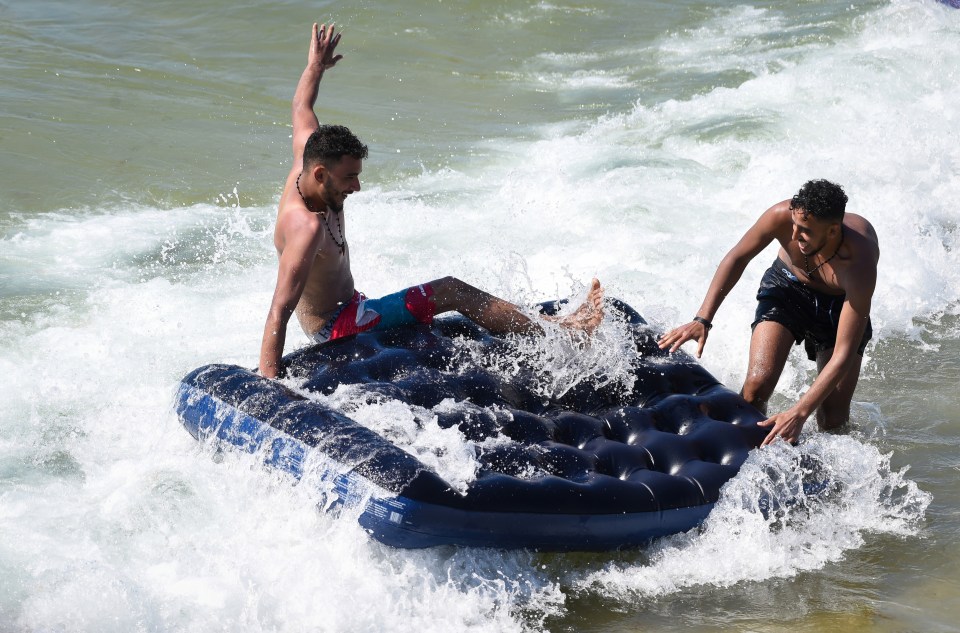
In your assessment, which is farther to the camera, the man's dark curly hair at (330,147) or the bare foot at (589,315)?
the bare foot at (589,315)

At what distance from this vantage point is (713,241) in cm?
823

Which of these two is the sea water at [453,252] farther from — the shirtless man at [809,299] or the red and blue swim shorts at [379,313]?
the red and blue swim shorts at [379,313]

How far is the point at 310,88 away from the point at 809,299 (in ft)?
9.08

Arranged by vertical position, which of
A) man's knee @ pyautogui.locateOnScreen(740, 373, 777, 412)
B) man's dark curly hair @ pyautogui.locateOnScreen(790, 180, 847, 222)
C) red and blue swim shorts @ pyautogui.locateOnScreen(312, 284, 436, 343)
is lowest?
man's knee @ pyautogui.locateOnScreen(740, 373, 777, 412)

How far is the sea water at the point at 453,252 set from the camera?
4012 mm

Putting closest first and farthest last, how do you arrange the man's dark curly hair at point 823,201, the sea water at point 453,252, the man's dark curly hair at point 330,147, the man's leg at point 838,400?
1. the sea water at point 453,252
2. the man's dark curly hair at point 823,201
3. the man's dark curly hair at point 330,147
4. the man's leg at point 838,400

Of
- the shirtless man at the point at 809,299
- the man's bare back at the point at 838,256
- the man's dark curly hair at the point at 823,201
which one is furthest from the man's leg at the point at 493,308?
the man's dark curly hair at the point at 823,201

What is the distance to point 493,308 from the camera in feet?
17.1

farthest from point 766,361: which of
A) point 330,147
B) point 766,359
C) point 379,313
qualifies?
point 330,147

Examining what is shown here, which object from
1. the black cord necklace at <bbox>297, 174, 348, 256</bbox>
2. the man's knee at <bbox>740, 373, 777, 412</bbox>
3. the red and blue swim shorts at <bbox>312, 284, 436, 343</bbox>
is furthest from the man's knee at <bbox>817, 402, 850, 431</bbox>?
the black cord necklace at <bbox>297, 174, 348, 256</bbox>

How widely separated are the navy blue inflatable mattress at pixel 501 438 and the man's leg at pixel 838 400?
606mm

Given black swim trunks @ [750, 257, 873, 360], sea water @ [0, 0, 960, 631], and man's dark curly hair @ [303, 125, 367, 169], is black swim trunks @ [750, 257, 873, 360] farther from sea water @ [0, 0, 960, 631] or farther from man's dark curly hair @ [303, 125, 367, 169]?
man's dark curly hair @ [303, 125, 367, 169]

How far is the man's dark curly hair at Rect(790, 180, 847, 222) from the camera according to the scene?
4.49m

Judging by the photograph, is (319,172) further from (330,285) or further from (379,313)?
(379,313)
